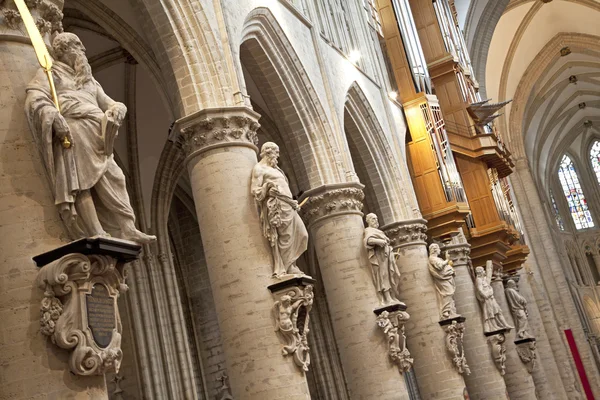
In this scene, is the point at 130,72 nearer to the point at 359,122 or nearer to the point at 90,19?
the point at 90,19

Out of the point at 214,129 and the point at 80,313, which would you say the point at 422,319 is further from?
the point at 80,313

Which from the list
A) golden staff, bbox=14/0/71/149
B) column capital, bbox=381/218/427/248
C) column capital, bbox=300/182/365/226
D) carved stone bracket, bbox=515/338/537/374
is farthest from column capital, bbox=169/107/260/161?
carved stone bracket, bbox=515/338/537/374

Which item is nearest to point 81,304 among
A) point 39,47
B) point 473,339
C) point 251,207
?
point 39,47

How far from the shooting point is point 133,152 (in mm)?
18500

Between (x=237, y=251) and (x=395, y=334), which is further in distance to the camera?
(x=395, y=334)

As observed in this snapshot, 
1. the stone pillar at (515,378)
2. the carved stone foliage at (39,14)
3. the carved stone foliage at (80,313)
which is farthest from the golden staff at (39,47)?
the stone pillar at (515,378)

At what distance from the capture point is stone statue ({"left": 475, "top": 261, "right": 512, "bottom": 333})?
21.2m

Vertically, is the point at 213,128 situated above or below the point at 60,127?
above

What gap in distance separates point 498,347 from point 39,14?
1668cm

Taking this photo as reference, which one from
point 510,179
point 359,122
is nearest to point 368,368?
point 359,122

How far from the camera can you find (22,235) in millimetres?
6141

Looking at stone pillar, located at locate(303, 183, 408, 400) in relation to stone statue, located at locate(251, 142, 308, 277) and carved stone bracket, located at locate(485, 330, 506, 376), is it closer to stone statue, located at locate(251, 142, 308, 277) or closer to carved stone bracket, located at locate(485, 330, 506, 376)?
stone statue, located at locate(251, 142, 308, 277)

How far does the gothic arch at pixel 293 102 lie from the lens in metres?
14.1

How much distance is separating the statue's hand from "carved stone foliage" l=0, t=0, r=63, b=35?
0.94 metres
